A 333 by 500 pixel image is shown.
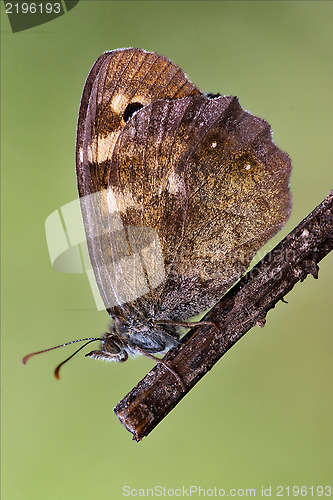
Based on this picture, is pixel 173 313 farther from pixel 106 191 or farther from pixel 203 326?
pixel 106 191

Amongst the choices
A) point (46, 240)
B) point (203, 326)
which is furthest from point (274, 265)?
point (46, 240)

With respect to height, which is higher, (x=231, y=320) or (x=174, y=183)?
(x=174, y=183)

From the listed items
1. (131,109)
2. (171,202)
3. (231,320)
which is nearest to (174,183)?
(171,202)

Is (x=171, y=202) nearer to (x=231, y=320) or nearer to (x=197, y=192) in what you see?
(x=197, y=192)

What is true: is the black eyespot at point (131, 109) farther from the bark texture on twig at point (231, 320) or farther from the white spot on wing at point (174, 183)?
the bark texture on twig at point (231, 320)

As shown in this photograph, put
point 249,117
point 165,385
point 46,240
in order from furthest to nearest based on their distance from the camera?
point 46,240, point 249,117, point 165,385

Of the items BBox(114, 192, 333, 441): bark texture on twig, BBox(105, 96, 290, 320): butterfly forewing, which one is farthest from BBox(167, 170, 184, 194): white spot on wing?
BBox(114, 192, 333, 441): bark texture on twig
